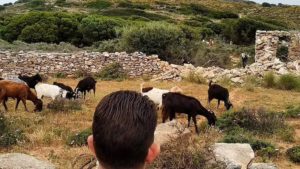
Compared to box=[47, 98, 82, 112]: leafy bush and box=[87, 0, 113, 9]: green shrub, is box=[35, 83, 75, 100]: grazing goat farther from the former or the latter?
box=[87, 0, 113, 9]: green shrub

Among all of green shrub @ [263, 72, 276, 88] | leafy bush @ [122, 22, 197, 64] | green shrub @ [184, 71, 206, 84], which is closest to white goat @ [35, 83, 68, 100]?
green shrub @ [184, 71, 206, 84]

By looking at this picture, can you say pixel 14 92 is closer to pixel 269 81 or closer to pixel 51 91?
pixel 51 91

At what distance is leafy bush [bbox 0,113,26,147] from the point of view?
10.3 metres


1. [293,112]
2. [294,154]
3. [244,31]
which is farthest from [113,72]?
[244,31]

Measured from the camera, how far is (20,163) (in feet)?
24.4

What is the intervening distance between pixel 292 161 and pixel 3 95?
25.4 ft

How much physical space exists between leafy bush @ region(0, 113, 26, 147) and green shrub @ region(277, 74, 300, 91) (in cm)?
1139

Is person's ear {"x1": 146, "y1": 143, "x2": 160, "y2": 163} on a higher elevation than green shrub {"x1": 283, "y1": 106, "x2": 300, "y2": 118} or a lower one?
higher

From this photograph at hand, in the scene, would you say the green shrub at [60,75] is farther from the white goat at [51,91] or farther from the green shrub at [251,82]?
the green shrub at [251,82]

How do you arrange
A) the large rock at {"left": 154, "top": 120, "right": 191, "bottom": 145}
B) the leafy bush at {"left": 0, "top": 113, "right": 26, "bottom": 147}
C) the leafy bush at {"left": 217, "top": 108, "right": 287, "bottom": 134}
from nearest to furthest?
the large rock at {"left": 154, "top": 120, "right": 191, "bottom": 145} → the leafy bush at {"left": 0, "top": 113, "right": 26, "bottom": 147} → the leafy bush at {"left": 217, "top": 108, "right": 287, "bottom": 134}

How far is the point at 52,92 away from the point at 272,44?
1371 centimetres

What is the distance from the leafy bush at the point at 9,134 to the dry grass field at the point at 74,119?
185 millimetres

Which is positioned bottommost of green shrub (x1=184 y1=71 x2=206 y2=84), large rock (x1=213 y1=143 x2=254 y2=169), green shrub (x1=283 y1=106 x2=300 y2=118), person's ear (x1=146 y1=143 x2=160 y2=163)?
green shrub (x1=184 y1=71 x2=206 y2=84)

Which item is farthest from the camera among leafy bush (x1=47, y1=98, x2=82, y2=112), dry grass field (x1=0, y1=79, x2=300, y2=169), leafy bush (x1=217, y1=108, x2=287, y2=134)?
leafy bush (x1=47, y1=98, x2=82, y2=112)
